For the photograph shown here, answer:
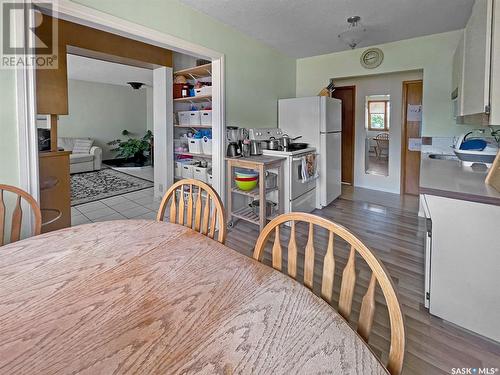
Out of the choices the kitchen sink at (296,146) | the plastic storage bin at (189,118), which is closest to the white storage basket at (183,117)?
the plastic storage bin at (189,118)

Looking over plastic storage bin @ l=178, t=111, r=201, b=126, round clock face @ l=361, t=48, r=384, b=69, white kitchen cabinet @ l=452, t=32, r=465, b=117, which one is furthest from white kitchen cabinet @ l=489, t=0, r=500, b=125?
plastic storage bin @ l=178, t=111, r=201, b=126

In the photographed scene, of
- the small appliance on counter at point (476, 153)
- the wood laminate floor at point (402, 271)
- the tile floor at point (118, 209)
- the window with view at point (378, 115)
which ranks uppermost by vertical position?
the window with view at point (378, 115)

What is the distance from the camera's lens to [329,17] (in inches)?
110

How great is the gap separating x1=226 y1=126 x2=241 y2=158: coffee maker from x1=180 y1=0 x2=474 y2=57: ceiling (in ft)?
3.56

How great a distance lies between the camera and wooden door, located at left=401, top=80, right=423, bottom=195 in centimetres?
430

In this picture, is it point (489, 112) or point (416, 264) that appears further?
point (416, 264)

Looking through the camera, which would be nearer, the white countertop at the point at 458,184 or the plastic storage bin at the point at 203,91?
the white countertop at the point at 458,184

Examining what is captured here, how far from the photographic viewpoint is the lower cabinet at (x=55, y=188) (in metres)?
2.46

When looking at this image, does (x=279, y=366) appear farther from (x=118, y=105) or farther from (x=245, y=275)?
(x=118, y=105)

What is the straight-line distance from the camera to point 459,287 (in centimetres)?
Answer: 155

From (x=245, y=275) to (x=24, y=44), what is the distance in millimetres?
1851

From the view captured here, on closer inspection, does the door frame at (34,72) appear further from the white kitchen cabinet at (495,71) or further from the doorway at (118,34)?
the white kitchen cabinet at (495,71)

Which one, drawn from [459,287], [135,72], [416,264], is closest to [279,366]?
[459,287]

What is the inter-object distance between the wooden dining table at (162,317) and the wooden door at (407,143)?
433 centimetres
